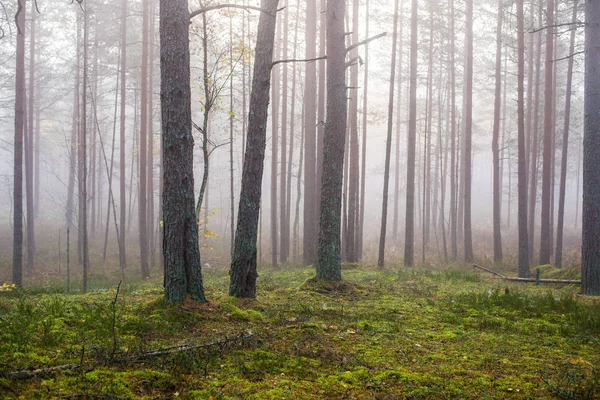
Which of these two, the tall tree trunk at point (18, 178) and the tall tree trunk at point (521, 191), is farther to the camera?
the tall tree trunk at point (521, 191)

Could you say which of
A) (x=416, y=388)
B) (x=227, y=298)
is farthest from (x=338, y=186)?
(x=416, y=388)

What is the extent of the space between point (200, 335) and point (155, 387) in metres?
1.57

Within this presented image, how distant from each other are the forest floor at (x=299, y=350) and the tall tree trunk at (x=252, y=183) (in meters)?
0.46

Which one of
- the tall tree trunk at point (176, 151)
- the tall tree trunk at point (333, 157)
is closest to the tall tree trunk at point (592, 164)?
the tall tree trunk at point (333, 157)

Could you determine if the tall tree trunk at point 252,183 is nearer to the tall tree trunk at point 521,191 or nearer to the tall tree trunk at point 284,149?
the tall tree trunk at point 521,191

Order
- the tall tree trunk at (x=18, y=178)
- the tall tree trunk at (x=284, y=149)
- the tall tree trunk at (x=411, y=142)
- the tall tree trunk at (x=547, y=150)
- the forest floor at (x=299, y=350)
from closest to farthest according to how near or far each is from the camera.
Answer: the forest floor at (x=299, y=350), the tall tree trunk at (x=18, y=178), the tall tree trunk at (x=547, y=150), the tall tree trunk at (x=411, y=142), the tall tree trunk at (x=284, y=149)

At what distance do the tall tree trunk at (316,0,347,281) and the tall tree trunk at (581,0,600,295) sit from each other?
212 inches

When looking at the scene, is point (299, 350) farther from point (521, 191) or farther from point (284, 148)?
point (284, 148)

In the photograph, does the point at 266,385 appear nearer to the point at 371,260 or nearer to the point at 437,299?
the point at 437,299

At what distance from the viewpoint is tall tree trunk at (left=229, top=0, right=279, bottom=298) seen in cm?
723

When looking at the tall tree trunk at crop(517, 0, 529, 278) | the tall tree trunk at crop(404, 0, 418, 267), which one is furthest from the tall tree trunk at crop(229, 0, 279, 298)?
the tall tree trunk at crop(404, 0, 418, 267)

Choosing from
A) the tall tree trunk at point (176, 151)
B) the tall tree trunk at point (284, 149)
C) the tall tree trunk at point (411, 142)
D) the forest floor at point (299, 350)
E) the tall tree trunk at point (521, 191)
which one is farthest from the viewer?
the tall tree trunk at point (284, 149)

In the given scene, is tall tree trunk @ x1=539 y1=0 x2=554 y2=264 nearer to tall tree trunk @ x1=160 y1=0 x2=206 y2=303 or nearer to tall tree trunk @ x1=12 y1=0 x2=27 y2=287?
tall tree trunk @ x1=160 y1=0 x2=206 y2=303

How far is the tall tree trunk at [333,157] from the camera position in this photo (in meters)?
9.32
